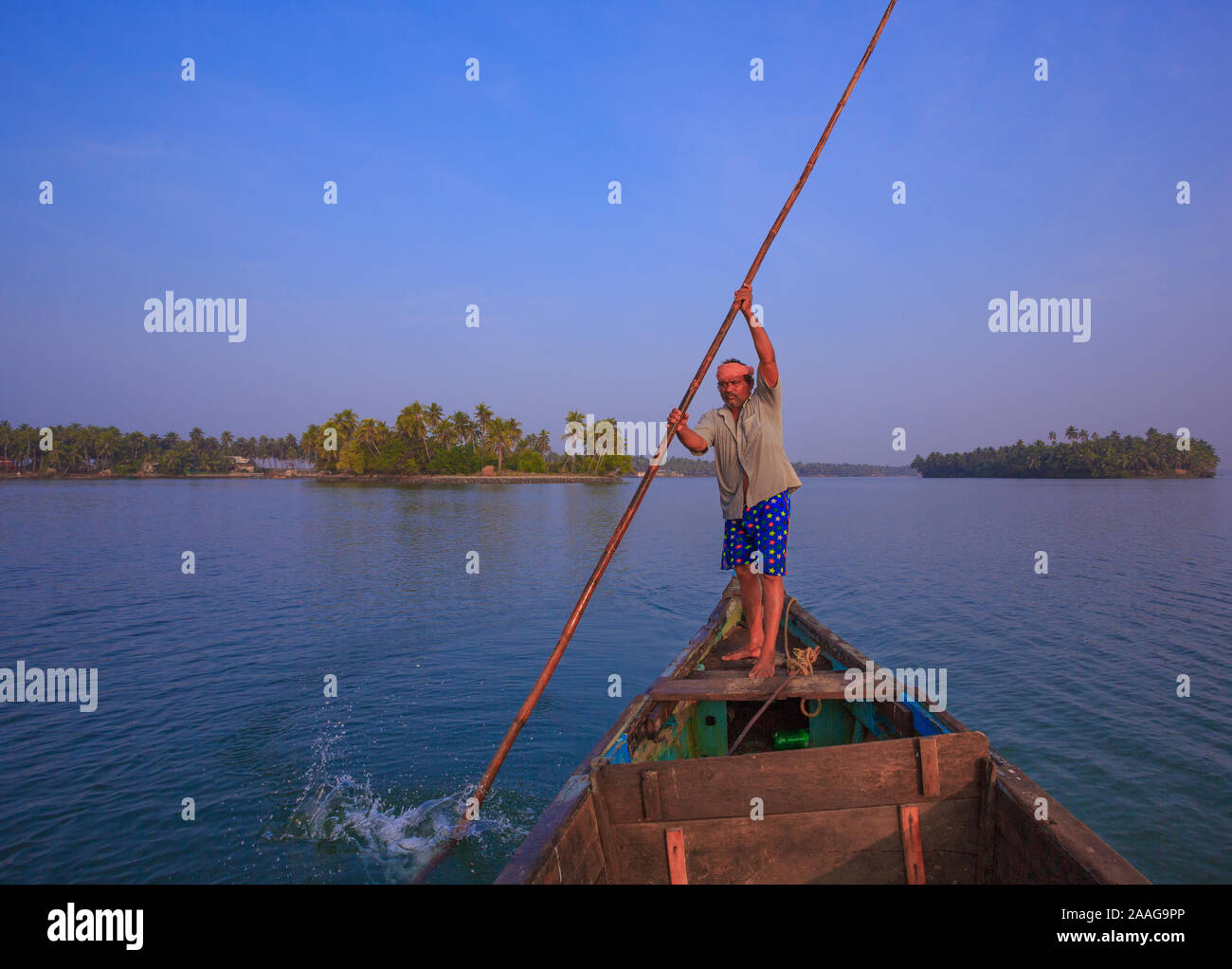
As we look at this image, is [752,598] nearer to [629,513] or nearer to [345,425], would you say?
[629,513]

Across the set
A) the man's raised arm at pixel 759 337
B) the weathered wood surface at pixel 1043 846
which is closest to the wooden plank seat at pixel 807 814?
the weathered wood surface at pixel 1043 846

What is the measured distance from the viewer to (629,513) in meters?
4.61

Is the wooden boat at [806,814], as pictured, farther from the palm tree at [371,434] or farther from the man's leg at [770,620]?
the palm tree at [371,434]

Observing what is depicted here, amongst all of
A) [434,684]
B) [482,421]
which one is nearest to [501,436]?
[482,421]

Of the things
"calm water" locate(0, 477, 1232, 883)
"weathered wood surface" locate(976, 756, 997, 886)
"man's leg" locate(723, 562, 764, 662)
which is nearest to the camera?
"weathered wood surface" locate(976, 756, 997, 886)

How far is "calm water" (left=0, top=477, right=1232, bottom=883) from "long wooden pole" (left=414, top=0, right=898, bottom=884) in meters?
2.05

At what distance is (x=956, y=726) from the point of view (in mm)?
3898

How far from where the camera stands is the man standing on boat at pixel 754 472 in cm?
489

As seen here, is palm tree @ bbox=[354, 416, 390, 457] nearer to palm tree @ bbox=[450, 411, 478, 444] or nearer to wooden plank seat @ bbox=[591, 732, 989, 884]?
palm tree @ bbox=[450, 411, 478, 444]

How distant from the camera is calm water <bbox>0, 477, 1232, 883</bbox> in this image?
19.8ft

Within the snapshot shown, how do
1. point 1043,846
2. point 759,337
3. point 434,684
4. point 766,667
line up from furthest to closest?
point 434,684 < point 766,667 < point 759,337 < point 1043,846

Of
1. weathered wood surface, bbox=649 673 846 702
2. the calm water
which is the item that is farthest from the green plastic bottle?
the calm water

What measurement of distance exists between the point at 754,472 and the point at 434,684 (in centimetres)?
723
